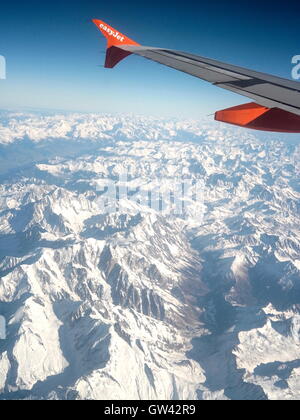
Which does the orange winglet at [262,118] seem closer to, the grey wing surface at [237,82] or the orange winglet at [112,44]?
the grey wing surface at [237,82]

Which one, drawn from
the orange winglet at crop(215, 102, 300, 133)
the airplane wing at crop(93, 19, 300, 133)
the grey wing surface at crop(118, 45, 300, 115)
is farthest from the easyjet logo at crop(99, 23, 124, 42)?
the orange winglet at crop(215, 102, 300, 133)

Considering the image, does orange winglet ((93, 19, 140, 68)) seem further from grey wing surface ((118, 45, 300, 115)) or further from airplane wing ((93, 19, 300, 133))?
grey wing surface ((118, 45, 300, 115))

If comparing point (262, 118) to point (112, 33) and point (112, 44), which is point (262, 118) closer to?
point (112, 44)

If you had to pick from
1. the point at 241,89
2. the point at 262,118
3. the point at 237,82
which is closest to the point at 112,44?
the point at 237,82

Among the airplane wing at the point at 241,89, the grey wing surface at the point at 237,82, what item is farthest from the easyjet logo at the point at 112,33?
the grey wing surface at the point at 237,82

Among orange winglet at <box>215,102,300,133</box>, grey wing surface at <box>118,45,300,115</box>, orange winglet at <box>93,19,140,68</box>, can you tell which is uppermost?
orange winglet at <box>93,19,140,68</box>

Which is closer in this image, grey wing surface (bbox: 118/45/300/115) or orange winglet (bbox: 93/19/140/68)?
grey wing surface (bbox: 118/45/300/115)

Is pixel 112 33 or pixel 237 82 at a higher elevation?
pixel 112 33
